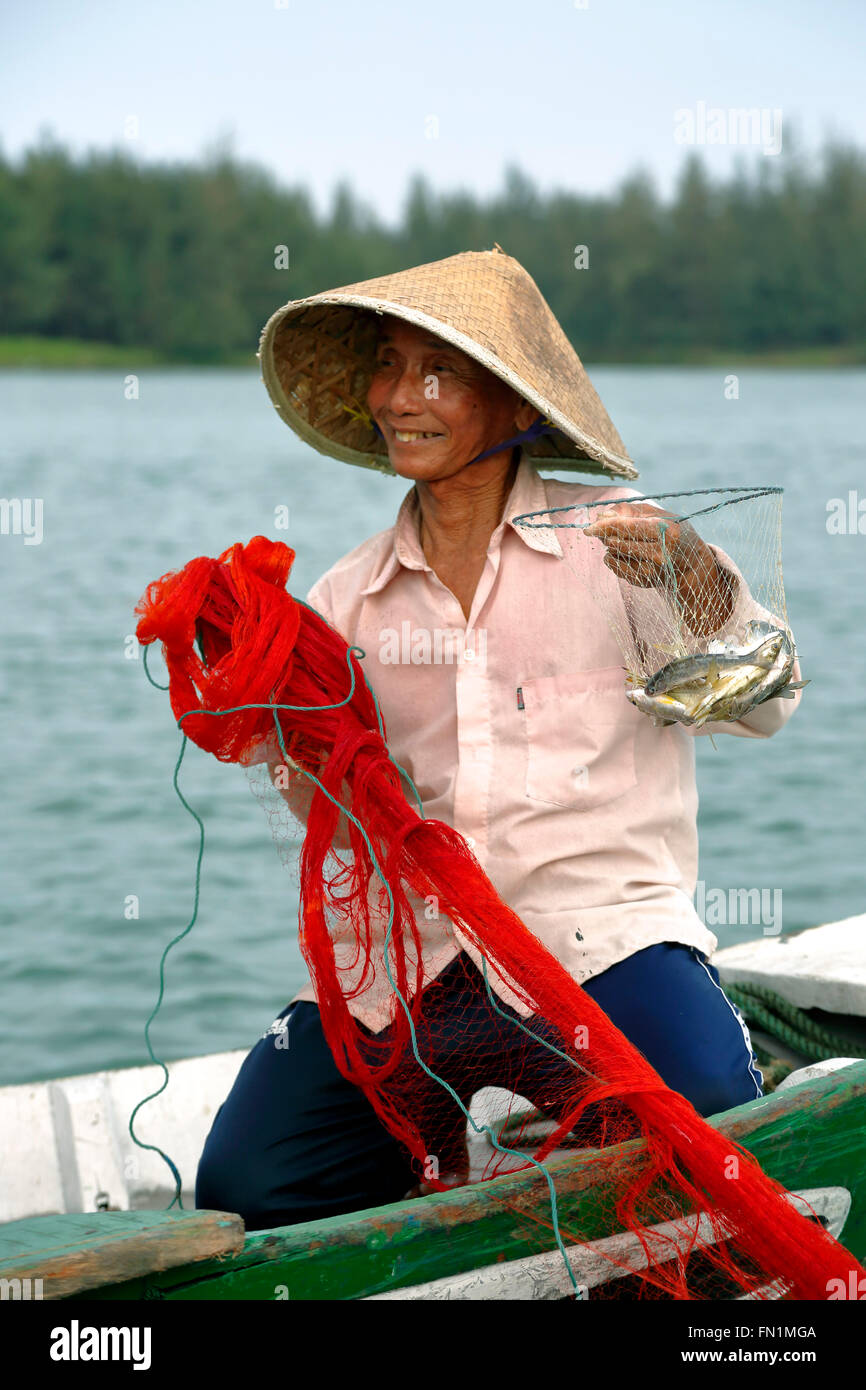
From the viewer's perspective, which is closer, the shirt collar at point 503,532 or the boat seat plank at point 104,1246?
the boat seat plank at point 104,1246

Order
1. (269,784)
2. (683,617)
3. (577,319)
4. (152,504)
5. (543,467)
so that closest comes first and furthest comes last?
(683,617) < (269,784) < (543,467) < (152,504) < (577,319)

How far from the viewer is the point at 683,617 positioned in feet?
7.34

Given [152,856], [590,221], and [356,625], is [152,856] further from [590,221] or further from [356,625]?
[590,221]

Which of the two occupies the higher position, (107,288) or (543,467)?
(107,288)

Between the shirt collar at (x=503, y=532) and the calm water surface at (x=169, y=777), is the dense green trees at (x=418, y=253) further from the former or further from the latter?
the shirt collar at (x=503, y=532)

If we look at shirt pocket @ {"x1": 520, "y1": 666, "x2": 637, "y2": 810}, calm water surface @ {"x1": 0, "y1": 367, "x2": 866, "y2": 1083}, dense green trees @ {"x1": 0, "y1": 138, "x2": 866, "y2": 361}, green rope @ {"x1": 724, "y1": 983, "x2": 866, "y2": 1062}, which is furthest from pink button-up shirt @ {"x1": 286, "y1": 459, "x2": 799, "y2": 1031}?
dense green trees @ {"x1": 0, "y1": 138, "x2": 866, "y2": 361}

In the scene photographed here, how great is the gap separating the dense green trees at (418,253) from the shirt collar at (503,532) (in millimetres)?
41873

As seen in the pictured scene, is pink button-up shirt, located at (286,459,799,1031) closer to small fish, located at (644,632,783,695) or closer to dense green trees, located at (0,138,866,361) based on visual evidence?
small fish, located at (644,632,783,695)

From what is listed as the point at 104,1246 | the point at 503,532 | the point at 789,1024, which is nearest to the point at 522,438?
the point at 503,532

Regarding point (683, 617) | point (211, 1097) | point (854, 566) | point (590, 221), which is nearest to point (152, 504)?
point (854, 566)

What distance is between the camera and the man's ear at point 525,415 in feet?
8.14

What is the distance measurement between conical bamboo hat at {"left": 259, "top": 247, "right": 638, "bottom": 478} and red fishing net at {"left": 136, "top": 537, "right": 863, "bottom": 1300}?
45 centimetres

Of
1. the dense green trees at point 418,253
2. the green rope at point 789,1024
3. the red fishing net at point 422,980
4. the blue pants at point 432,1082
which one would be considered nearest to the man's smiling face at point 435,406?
the red fishing net at point 422,980
